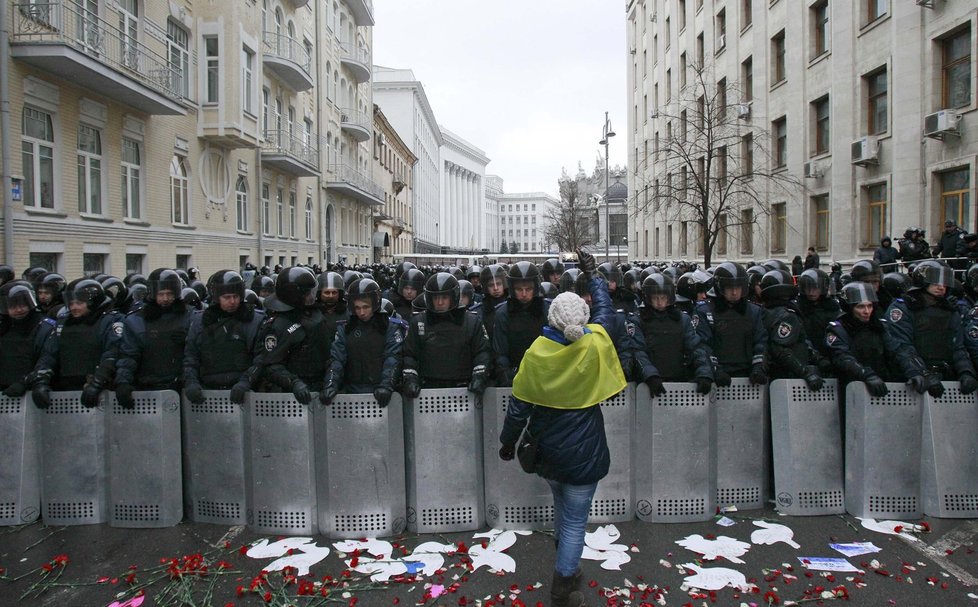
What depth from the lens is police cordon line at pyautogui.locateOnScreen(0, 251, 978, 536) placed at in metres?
5.04

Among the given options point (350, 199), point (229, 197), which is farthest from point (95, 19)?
point (350, 199)

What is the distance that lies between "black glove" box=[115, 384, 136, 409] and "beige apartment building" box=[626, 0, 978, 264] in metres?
15.9

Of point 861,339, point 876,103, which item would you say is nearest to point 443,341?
point 861,339

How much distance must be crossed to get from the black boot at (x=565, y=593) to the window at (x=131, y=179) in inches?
614

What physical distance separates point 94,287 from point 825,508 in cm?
644

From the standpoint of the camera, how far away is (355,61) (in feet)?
125

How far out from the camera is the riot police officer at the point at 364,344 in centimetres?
532

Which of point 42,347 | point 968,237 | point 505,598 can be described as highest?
point 968,237

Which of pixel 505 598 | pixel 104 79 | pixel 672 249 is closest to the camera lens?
pixel 505 598

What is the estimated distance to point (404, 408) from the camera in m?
5.11

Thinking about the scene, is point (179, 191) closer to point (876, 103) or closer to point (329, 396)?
point (329, 396)

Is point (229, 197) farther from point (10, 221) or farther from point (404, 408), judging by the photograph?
point (404, 408)

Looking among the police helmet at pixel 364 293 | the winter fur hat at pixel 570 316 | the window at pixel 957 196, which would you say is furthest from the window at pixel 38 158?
the window at pixel 957 196

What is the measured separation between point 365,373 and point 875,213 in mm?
17545
